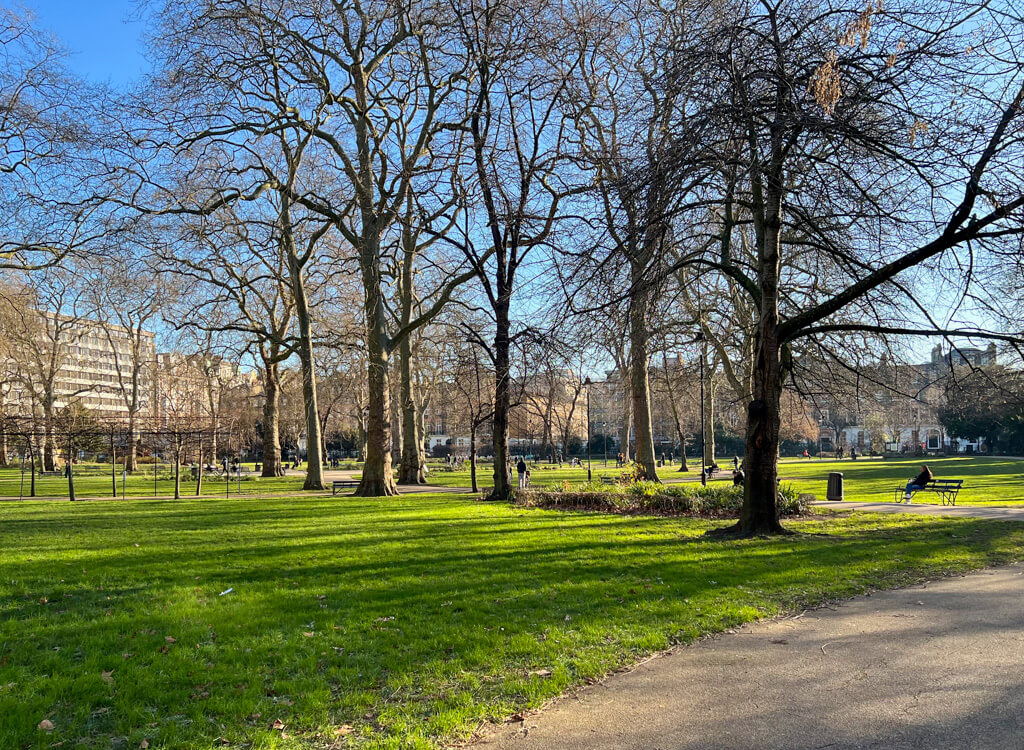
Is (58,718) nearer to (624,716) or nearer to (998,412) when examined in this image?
(624,716)

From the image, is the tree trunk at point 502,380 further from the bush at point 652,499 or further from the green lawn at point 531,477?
the green lawn at point 531,477

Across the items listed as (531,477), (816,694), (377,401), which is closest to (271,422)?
(531,477)

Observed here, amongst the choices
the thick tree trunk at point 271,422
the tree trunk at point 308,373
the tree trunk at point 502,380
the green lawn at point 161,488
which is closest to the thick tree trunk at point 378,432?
the tree trunk at point 308,373

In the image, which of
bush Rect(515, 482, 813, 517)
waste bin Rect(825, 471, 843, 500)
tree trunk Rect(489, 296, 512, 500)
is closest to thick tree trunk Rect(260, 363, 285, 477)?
tree trunk Rect(489, 296, 512, 500)

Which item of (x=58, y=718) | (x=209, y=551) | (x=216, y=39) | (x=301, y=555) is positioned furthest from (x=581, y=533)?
(x=216, y=39)

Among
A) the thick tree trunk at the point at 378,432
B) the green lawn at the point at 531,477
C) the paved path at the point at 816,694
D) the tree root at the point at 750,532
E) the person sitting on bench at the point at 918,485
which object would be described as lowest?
the green lawn at the point at 531,477

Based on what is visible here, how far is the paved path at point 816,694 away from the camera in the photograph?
412cm

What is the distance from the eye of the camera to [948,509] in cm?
1892

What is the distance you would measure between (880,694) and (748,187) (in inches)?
421

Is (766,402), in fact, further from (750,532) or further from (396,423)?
(396,423)

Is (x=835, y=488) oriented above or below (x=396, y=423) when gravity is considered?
below

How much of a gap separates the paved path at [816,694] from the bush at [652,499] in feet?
34.0

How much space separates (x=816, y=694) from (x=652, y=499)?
13.6m

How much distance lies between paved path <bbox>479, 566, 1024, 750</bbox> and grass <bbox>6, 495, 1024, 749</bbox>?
1.20 feet
